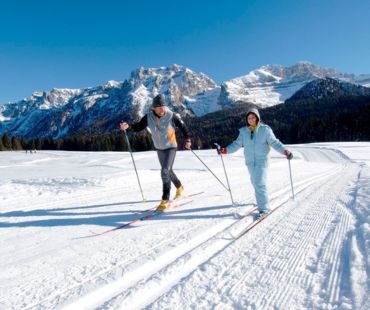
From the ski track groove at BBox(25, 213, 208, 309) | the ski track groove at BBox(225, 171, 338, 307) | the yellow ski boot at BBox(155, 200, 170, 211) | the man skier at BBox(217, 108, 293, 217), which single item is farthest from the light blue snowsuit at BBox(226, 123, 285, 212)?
the ski track groove at BBox(25, 213, 208, 309)

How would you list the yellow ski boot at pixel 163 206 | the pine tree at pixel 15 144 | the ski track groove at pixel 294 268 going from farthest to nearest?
the pine tree at pixel 15 144, the yellow ski boot at pixel 163 206, the ski track groove at pixel 294 268

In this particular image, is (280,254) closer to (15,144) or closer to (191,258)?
(191,258)

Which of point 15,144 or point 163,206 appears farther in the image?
point 15,144

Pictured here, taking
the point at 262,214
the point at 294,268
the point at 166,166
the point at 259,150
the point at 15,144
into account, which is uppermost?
the point at 15,144

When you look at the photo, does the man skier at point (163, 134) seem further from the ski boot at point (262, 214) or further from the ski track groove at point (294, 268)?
the ski track groove at point (294, 268)

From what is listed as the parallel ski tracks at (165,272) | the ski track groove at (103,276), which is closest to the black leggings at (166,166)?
the parallel ski tracks at (165,272)

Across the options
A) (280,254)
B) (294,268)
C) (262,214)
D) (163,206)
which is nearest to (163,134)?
(163,206)

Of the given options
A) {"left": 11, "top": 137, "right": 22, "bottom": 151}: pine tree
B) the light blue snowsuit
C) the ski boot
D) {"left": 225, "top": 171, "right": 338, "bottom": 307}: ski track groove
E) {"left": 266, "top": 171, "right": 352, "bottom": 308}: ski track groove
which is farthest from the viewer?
{"left": 11, "top": 137, "right": 22, "bottom": 151}: pine tree

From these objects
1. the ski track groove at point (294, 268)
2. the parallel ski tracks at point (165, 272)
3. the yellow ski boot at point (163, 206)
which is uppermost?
the yellow ski boot at point (163, 206)

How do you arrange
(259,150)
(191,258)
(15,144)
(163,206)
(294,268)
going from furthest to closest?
(15,144), (163,206), (259,150), (191,258), (294,268)

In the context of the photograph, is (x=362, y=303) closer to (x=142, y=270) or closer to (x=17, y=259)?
(x=142, y=270)

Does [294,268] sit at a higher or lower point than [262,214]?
lower

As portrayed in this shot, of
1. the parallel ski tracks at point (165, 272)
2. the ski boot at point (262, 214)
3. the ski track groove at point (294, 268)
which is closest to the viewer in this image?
the ski track groove at point (294, 268)

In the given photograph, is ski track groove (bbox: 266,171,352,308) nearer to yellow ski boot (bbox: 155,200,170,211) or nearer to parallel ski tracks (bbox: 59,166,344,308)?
parallel ski tracks (bbox: 59,166,344,308)
